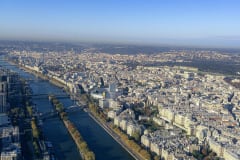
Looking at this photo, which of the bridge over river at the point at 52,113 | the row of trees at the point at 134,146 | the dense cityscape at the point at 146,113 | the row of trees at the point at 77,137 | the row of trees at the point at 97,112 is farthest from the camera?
the row of trees at the point at 97,112

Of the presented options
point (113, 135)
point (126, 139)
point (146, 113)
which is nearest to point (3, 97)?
point (113, 135)

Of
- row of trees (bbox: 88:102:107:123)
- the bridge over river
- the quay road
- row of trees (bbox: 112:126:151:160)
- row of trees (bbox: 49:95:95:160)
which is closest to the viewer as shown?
row of trees (bbox: 49:95:95:160)

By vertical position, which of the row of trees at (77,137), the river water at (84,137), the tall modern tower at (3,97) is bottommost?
the river water at (84,137)

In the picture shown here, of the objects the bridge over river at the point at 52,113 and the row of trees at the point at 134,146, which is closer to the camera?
the row of trees at the point at 134,146

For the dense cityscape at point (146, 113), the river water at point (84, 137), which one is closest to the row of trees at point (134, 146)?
the dense cityscape at point (146, 113)

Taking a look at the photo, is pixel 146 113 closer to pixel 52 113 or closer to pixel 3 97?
pixel 52 113

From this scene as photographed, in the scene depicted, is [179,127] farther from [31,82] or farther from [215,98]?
[31,82]

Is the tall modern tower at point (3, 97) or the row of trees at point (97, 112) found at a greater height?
the tall modern tower at point (3, 97)

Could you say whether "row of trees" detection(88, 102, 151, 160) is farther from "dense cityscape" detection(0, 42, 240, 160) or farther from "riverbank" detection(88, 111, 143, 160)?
"riverbank" detection(88, 111, 143, 160)

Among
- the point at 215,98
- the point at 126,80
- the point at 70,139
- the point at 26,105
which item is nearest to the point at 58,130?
the point at 70,139

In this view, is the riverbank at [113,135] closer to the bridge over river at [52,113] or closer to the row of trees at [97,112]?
the row of trees at [97,112]

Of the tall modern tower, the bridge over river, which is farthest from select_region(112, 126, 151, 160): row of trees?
the tall modern tower
